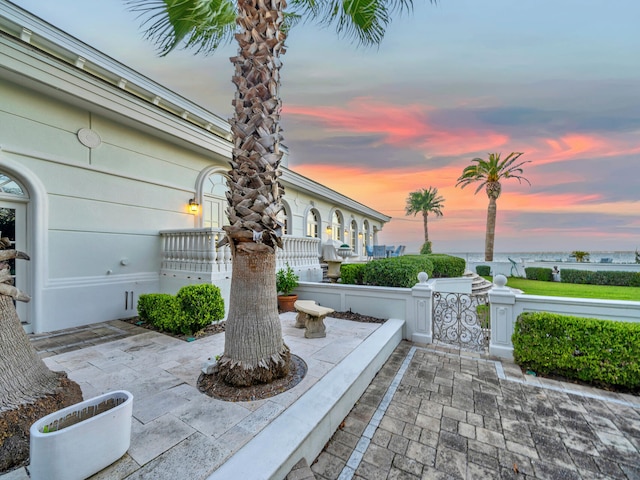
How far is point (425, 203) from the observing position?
36.8 m

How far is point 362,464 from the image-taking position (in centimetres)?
238

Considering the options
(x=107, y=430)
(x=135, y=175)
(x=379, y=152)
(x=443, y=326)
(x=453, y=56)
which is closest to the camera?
(x=107, y=430)

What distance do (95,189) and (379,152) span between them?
38.9 feet

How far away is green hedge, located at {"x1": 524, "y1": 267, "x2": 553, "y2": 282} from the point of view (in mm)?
18672

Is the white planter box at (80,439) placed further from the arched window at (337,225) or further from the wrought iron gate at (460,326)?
the arched window at (337,225)

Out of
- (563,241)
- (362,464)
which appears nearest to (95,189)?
(362,464)

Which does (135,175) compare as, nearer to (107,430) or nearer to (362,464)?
(107,430)

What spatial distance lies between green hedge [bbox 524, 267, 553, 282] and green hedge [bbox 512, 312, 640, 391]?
19.0 meters

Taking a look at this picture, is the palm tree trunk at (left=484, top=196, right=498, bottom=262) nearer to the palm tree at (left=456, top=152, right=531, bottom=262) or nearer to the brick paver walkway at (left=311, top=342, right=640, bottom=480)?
A: the palm tree at (left=456, top=152, right=531, bottom=262)

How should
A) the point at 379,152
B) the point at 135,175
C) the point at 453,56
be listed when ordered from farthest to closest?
the point at 379,152 < the point at 453,56 < the point at 135,175

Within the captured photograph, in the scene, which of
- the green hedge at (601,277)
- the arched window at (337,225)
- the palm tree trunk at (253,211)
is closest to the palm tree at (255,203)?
the palm tree trunk at (253,211)

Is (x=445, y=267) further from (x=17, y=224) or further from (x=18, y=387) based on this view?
(x=17, y=224)

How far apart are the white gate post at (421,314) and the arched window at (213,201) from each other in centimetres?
676

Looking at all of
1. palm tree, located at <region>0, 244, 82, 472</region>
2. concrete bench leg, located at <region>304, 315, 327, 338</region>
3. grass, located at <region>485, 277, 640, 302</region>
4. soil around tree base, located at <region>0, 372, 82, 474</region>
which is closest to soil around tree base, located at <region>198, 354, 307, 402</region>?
palm tree, located at <region>0, 244, 82, 472</region>
